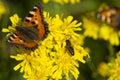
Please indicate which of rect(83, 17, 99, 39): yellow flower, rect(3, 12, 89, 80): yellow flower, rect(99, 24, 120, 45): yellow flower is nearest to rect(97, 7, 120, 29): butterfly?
rect(99, 24, 120, 45): yellow flower

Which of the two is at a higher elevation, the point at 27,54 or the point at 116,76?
the point at 116,76

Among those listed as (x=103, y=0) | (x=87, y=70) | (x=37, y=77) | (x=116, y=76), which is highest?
(x=103, y=0)

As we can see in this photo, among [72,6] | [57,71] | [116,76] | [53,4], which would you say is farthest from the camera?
[72,6]

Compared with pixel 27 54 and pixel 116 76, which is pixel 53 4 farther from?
pixel 27 54

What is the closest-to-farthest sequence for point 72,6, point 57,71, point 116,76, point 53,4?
point 57,71 < point 116,76 < point 53,4 < point 72,6

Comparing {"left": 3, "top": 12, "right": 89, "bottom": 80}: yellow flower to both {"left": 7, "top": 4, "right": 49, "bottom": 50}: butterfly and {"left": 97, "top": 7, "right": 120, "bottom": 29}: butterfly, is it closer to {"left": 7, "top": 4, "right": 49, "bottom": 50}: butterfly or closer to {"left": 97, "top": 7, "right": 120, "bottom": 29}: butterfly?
{"left": 7, "top": 4, "right": 49, "bottom": 50}: butterfly

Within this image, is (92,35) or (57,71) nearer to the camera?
(57,71)

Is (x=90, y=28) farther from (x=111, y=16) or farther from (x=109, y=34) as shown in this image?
(x=111, y=16)

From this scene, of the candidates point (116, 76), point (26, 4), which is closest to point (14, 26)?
point (116, 76)
